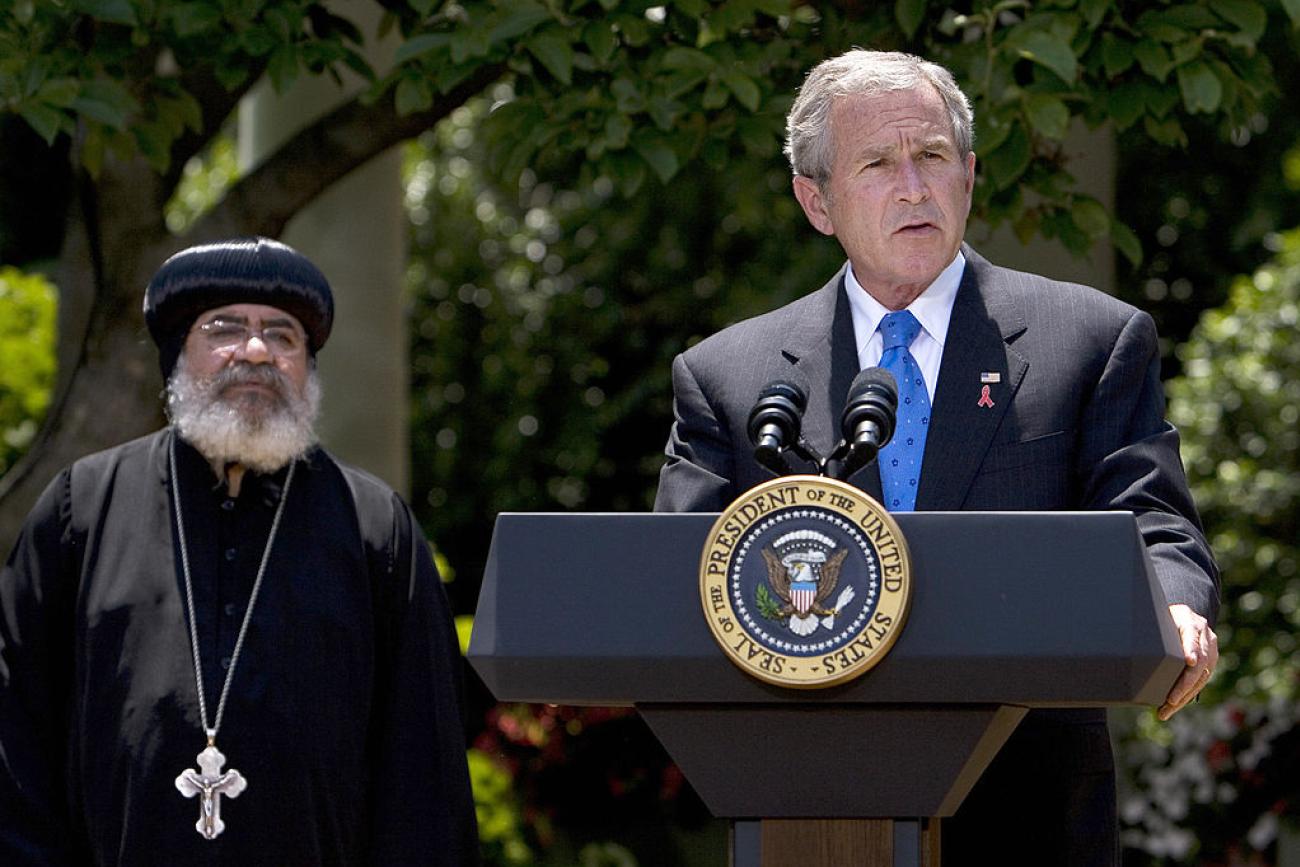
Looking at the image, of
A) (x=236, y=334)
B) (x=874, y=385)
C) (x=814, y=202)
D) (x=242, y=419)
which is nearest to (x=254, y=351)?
(x=236, y=334)

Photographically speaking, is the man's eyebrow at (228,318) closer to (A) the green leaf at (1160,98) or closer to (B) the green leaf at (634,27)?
(B) the green leaf at (634,27)

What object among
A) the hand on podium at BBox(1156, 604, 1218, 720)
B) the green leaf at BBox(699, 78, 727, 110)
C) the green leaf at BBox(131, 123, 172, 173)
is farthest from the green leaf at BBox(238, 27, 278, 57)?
the hand on podium at BBox(1156, 604, 1218, 720)

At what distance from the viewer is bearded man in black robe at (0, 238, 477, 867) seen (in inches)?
157

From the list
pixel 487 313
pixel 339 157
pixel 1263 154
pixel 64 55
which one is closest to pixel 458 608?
pixel 487 313

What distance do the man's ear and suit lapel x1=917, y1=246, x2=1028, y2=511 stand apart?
0.26 m

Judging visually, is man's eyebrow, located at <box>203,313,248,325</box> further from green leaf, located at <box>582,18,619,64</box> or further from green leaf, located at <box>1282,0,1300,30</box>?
green leaf, located at <box>1282,0,1300,30</box>

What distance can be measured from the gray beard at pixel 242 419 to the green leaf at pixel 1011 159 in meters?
1.57

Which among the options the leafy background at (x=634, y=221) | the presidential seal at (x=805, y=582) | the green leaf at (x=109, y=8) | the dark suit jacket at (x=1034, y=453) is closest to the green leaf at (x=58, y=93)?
the leafy background at (x=634, y=221)

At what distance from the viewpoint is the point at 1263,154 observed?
13234 mm

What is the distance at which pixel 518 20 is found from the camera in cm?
457

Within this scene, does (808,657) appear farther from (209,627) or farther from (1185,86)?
(1185,86)

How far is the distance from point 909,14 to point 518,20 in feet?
2.85

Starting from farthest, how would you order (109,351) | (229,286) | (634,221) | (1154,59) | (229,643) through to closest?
(634,221), (109,351), (1154,59), (229,286), (229,643)

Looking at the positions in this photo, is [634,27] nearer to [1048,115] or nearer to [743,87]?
[743,87]
